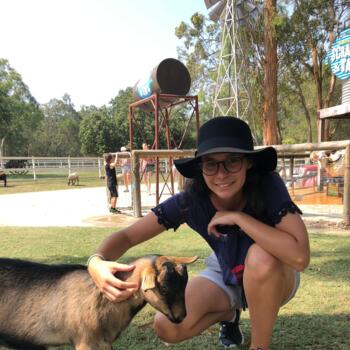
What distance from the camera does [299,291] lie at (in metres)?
3.92

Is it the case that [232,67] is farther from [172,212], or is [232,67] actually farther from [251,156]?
[251,156]

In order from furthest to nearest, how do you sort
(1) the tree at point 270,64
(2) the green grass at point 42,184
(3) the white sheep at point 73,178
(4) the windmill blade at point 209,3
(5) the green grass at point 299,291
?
(3) the white sheep at point 73,178 < (2) the green grass at point 42,184 < (4) the windmill blade at point 209,3 < (1) the tree at point 270,64 < (5) the green grass at point 299,291

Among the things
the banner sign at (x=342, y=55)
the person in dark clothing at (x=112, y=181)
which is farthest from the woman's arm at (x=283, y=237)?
the banner sign at (x=342, y=55)

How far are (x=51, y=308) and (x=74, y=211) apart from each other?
8364 millimetres

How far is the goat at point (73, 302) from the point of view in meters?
2.00

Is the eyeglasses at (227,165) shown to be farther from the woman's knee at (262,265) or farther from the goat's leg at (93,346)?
the goat's leg at (93,346)

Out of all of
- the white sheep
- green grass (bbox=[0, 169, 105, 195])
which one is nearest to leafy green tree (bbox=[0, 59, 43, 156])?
green grass (bbox=[0, 169, 105, 195])

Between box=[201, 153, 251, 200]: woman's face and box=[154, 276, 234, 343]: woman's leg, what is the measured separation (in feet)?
2.36

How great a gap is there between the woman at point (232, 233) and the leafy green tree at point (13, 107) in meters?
40.1

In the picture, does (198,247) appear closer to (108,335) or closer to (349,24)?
(108,335)

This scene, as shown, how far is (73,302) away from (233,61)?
14.5 m

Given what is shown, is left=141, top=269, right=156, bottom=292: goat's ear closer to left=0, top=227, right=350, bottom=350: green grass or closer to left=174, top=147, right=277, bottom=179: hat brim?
left=174, top=147, right=277, bottom=179: hat brim

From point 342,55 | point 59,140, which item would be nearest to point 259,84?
point 342,55

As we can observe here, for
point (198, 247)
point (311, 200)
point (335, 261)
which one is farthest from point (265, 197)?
point (311, 200)
